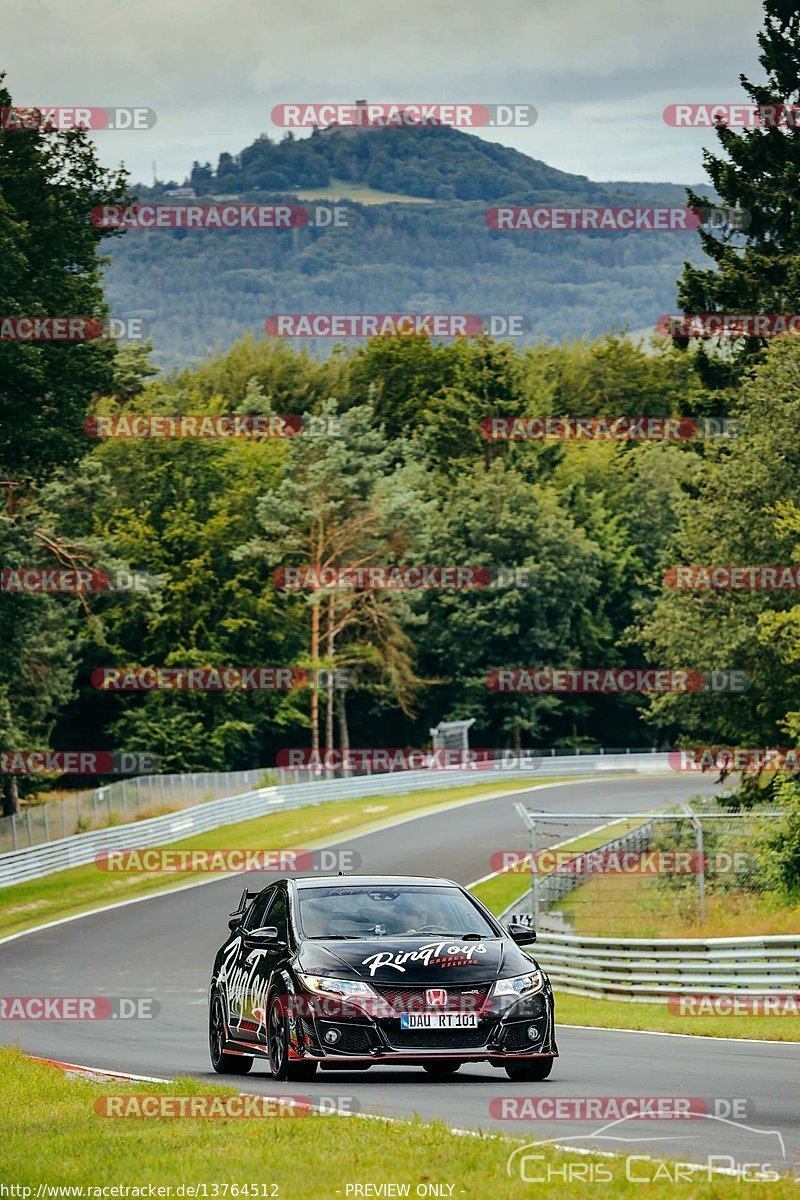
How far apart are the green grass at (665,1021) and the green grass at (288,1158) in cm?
856

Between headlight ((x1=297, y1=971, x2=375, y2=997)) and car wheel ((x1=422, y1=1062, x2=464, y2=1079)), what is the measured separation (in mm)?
664

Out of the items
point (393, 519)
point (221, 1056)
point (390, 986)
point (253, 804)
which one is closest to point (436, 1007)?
point (390, 986)

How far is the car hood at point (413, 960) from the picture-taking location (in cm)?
1245

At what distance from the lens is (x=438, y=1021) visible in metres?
12.3

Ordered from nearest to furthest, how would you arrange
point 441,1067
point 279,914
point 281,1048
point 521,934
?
point 281,1048, point 441,1067, point 521,934, point 279,914

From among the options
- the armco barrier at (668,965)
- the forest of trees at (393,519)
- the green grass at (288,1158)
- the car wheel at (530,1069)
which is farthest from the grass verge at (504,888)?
the green grass at (288,1158)

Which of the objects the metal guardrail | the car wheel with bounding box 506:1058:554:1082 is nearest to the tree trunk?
the metal guardrail

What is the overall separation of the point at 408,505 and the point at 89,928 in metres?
48.6

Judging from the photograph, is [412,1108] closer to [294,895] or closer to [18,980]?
[294,895]

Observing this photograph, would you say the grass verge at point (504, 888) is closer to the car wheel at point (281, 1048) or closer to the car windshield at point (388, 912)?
the car windshield at point (388, 912)

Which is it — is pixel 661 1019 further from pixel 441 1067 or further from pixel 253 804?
pixel 253 804

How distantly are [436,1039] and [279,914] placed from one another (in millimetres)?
2000

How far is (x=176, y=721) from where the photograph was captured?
81.0 m

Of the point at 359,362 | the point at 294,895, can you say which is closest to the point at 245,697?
the point at 359,362
